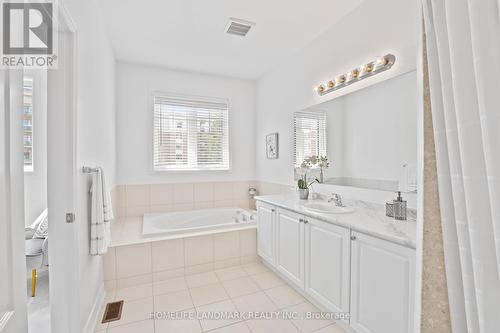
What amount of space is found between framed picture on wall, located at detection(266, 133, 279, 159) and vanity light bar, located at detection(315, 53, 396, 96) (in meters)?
0.99

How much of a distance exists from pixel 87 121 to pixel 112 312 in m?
1.57

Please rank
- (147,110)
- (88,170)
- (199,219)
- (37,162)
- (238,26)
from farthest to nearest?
(199,219)
(147,110)
(37,162)
(238,26)
(88,170)

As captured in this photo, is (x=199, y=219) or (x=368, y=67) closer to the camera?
(x=368, y=67)

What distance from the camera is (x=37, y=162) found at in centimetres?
281

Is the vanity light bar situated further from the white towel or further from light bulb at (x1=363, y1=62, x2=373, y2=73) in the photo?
the white towel

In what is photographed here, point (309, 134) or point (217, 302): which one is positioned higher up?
point (309, 134)

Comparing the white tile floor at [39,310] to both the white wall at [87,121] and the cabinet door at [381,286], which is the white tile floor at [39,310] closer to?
the white wall at [87,121]

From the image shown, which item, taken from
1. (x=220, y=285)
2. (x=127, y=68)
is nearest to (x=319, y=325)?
(x=220, y=285)

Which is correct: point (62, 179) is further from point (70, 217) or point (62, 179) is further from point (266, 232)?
point (266, 232)

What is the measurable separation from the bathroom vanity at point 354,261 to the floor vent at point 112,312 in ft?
4.86

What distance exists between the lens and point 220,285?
7.86ft

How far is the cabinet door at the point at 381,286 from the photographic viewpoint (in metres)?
1.26

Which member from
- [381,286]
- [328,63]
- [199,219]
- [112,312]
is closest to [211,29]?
[328,63]

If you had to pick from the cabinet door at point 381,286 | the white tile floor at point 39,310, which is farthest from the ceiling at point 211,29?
the white tile floor at point 39,310
